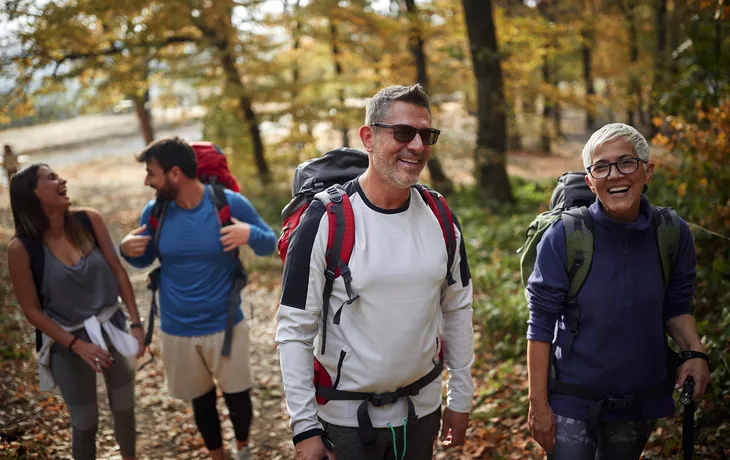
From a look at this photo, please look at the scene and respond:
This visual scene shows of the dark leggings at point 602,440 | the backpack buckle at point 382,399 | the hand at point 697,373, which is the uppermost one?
the backpack buckle at point 382,399

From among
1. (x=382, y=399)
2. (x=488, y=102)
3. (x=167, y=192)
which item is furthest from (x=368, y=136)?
(x=488, y=102)

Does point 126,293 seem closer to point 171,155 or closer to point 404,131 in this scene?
point 171,155

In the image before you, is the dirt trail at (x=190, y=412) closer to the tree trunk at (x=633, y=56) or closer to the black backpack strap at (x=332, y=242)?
the black backpack strap at (x=332, y=242)

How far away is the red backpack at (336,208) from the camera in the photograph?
93.8 inches

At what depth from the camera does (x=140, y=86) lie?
1397 cm

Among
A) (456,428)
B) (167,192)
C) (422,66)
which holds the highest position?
(422,66)

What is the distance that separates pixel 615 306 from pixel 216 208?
2.61m

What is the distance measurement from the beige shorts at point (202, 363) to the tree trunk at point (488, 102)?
8050 mm

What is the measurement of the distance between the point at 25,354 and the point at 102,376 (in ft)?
11.2

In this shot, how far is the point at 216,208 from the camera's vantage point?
3.97 metres

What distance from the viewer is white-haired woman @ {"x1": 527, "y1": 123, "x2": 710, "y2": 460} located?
2.51 metres

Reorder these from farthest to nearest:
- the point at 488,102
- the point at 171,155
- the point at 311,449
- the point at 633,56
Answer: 1. the point at 633,56
2. the point at 488,102
3. the point at 171,155
4. the point at 311,449

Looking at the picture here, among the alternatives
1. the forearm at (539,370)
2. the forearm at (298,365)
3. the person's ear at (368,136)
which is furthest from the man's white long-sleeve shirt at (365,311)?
the forearm at (539,370)

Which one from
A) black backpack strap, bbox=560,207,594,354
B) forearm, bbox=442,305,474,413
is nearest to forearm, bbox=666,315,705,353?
black backpack strap, bbox=560,207,594,354
